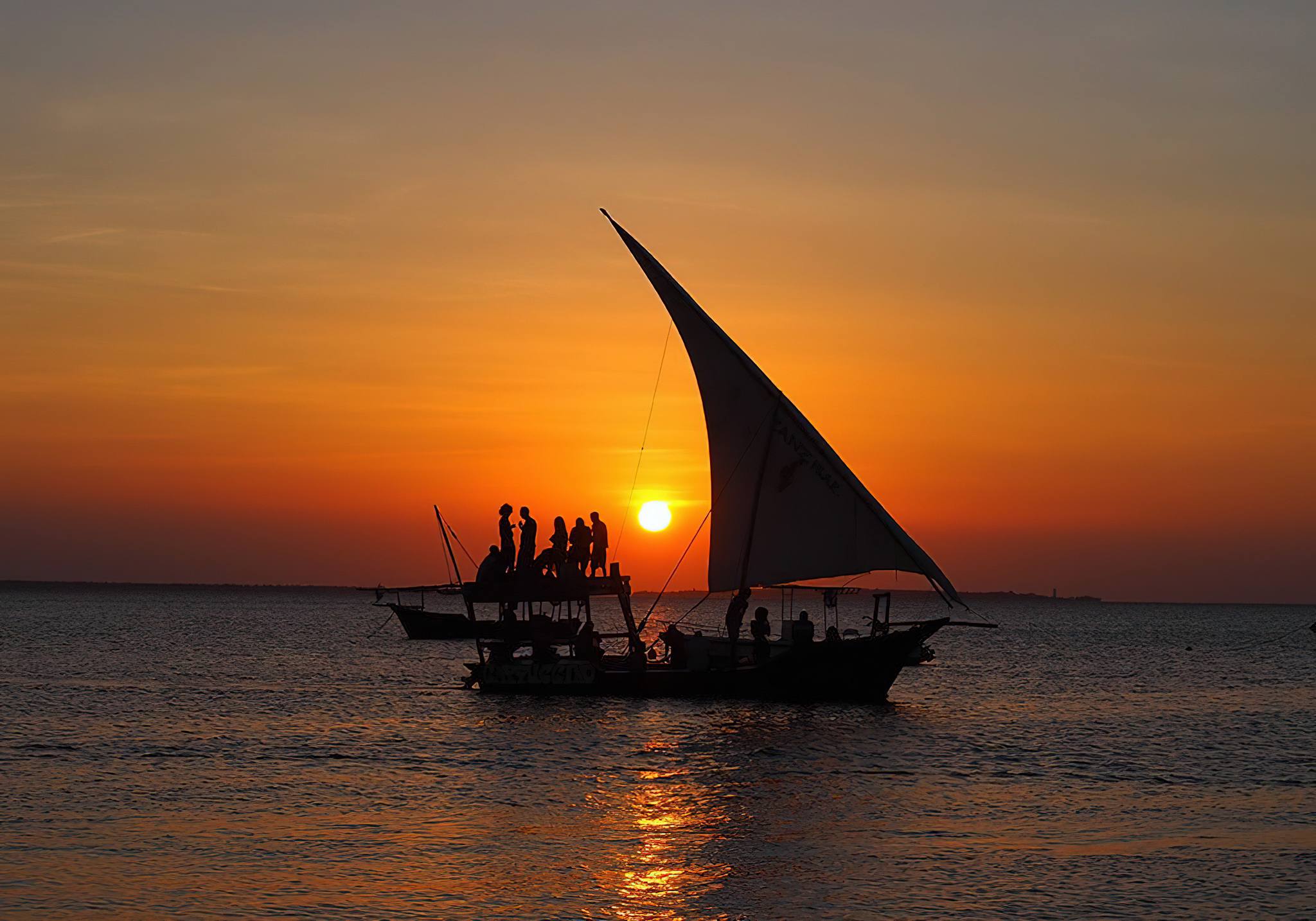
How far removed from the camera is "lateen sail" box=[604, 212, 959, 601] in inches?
1649

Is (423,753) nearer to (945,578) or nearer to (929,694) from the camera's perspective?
(945,578)

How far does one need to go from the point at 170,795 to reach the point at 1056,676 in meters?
59.2

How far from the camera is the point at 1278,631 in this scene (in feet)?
→ 604

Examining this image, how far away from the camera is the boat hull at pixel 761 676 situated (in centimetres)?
4262

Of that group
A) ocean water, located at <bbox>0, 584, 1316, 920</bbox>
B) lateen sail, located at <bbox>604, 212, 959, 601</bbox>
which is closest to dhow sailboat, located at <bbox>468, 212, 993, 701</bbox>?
lateen sail, located at <bbox>604, 212, 959, 601</bbox>

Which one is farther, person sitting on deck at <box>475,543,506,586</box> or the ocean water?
person sitting on deck at <box>475,543,506,586</box>


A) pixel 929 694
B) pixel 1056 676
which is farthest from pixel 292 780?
pixel 1056 676

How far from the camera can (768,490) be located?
143 ft

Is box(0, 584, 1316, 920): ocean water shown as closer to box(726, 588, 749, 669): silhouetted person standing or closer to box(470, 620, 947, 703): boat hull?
box(470, 620, 947, 703): boat hull

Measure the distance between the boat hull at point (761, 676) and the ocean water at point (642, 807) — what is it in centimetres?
92

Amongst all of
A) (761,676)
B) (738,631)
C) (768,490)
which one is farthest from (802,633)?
(768,490)

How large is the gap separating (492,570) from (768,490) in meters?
8.77

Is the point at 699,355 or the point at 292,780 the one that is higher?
the point at 699,355

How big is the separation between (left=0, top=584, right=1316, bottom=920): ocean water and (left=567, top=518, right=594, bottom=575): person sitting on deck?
15.3 feet
